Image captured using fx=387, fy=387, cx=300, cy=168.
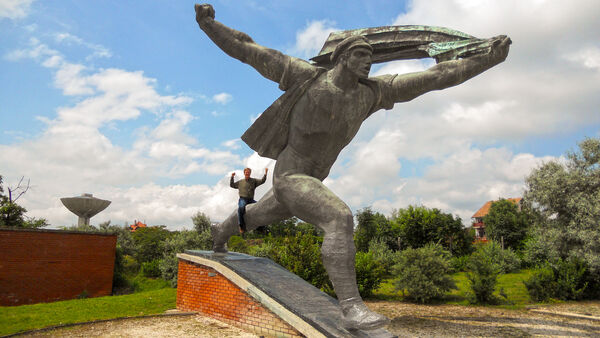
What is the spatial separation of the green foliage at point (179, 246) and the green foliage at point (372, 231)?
15.4m

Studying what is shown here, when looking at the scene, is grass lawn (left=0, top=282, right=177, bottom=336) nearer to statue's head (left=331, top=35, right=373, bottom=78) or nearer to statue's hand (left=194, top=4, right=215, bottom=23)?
statue's hand (left=194, top=4, right=215, bottom=23)

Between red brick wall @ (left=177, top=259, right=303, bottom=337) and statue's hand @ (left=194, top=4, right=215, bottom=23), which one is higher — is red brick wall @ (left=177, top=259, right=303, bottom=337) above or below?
below

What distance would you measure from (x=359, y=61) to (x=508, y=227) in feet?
126

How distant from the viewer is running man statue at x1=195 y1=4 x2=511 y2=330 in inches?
153

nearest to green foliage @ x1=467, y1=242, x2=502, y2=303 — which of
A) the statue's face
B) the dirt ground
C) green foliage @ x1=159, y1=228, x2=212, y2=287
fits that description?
the dirt ground

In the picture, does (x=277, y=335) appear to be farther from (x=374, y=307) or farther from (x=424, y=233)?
(x=424, y=233)

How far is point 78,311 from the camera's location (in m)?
7.72

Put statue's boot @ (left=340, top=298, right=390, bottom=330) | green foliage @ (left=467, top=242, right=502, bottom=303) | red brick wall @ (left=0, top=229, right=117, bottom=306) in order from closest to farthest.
Result: statue's boot @ (left=340, top=298, right=390, bottom=330) < green foliage @ (left=467, top=242, right=502, bottom=303) < red brick wall @ (left=0, top=229, right=117, bottom=306)

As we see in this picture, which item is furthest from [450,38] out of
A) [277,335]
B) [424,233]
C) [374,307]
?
[424,233]

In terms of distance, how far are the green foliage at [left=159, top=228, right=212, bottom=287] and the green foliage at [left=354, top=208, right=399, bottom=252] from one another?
1538cm

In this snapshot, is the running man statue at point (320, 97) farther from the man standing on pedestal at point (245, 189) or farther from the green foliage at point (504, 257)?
the green foliage at point (504, 257)

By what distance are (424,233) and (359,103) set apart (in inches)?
1054

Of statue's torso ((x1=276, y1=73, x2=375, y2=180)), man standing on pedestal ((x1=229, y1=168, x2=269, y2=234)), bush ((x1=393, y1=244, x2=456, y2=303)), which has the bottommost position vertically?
bush ((x1=393, y1=244, x2=456, y2=303))

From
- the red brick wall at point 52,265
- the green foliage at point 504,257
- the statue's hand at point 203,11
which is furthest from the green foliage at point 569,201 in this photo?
the red brick wall at point 52,265
